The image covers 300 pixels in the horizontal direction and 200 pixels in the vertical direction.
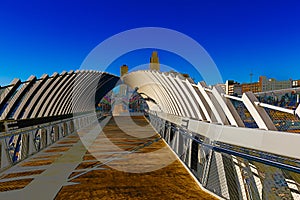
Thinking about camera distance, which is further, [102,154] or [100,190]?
[102,154]

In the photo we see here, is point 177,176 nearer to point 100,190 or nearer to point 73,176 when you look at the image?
point 100,190

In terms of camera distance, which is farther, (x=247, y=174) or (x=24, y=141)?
(x=24, y=141)

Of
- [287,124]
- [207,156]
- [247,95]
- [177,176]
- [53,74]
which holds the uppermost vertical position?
[53,74]

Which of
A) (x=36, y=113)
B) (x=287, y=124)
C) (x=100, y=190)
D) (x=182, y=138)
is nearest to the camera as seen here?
(x=287, y=124)

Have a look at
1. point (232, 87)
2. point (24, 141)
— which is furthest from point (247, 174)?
point (24, 141)

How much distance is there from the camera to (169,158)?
7895 millimetres

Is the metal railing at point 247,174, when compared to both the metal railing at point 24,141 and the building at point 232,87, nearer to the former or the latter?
the building at point 232,87

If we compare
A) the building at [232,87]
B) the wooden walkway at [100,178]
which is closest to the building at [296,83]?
the building at [232,87]

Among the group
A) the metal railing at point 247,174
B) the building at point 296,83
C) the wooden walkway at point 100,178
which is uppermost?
the building at point 296,83

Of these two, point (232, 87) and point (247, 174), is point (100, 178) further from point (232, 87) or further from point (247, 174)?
point (232, 87)

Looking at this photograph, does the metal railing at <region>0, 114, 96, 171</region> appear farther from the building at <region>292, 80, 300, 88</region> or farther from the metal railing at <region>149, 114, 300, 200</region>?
the building at <region>292, 80, 300, 88</region>

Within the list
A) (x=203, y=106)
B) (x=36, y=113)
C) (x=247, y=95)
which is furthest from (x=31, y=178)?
(x=36, y=113)

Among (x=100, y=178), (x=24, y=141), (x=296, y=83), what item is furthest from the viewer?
(x=24, y=141)

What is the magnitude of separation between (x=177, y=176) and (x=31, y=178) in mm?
2975
